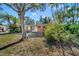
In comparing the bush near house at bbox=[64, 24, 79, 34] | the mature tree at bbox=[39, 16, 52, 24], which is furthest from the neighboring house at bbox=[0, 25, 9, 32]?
the bush near house at bbox=[64, 24, 79, 34]

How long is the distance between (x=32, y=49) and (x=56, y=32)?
0.90 ft

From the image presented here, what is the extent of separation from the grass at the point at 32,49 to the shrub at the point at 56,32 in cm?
7

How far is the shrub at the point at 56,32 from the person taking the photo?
149 centimetres

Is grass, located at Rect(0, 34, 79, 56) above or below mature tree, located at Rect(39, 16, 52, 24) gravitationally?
below

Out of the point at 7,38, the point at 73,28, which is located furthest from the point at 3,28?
the point at 73,28

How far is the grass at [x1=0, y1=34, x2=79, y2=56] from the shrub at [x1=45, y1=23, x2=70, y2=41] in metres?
0.07

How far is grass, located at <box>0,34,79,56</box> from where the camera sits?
1490 mm

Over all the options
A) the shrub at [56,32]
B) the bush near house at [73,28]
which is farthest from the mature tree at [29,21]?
the bush near house at [73,28]

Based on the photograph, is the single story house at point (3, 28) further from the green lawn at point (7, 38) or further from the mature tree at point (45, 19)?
the mature tree at point (45, 19)

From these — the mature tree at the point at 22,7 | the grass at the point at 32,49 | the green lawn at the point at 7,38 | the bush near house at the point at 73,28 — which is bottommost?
the grass at the point at 32,49

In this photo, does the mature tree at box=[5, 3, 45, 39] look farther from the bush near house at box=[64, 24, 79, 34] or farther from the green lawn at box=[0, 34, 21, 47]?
the bush near house at box=[64, 24, 79, 34]

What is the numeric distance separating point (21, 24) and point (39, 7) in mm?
232

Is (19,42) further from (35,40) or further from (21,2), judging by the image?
(21,2)

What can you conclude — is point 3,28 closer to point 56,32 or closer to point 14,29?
point 14,29
